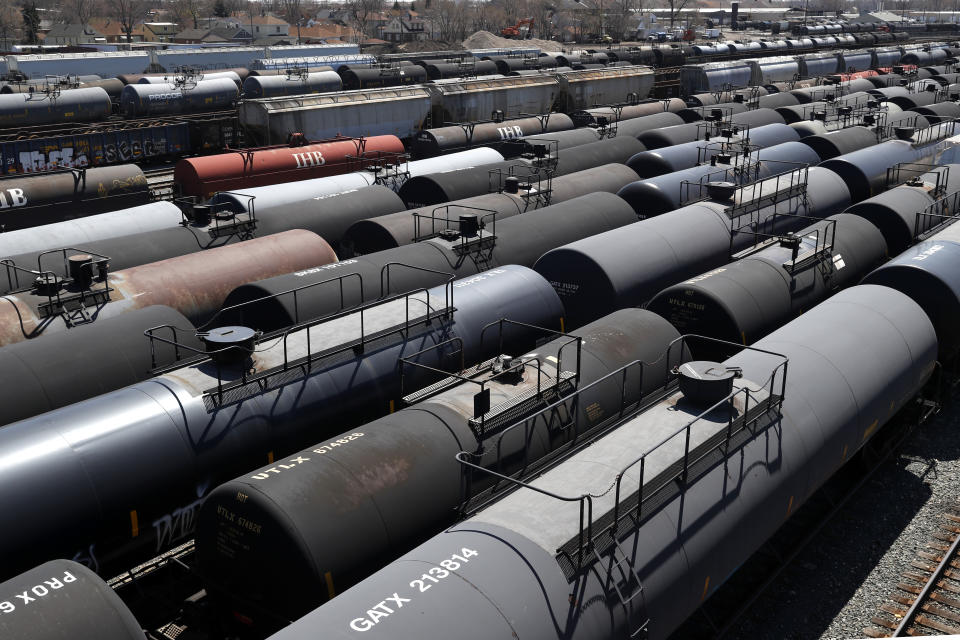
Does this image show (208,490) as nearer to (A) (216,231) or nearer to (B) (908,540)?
(A) (216,231)

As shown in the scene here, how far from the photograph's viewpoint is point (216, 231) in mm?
22266

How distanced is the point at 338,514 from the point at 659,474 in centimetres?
395

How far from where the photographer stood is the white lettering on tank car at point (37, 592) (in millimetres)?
7734

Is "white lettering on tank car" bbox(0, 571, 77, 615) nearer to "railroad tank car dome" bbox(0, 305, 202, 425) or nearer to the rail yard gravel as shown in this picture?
"railroad tank car dome" bbox(0, 305, 202, 425)

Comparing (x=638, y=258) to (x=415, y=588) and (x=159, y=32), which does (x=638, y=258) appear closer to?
(x=415, y=588)

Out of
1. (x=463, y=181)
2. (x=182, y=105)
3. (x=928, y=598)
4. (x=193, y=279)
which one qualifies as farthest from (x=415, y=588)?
(x=182, y=105)

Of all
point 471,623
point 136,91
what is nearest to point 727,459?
point 471,623

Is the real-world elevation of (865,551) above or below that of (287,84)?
below

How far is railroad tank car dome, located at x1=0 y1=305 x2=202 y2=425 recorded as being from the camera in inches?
528

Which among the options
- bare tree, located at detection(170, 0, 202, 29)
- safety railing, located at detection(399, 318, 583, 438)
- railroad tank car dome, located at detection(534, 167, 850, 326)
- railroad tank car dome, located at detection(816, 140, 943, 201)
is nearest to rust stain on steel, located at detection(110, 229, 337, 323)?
railroad tank car dome, located at detection(534, 167, 850, 326)

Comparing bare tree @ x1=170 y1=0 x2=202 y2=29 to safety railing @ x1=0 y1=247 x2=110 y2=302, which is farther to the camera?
bare tree @ x1=170 y1=0 x2=202 y2=29

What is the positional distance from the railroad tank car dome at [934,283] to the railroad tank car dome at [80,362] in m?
14.8

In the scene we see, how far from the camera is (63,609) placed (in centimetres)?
779

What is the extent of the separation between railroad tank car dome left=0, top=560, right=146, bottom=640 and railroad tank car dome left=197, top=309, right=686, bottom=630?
1.98m
